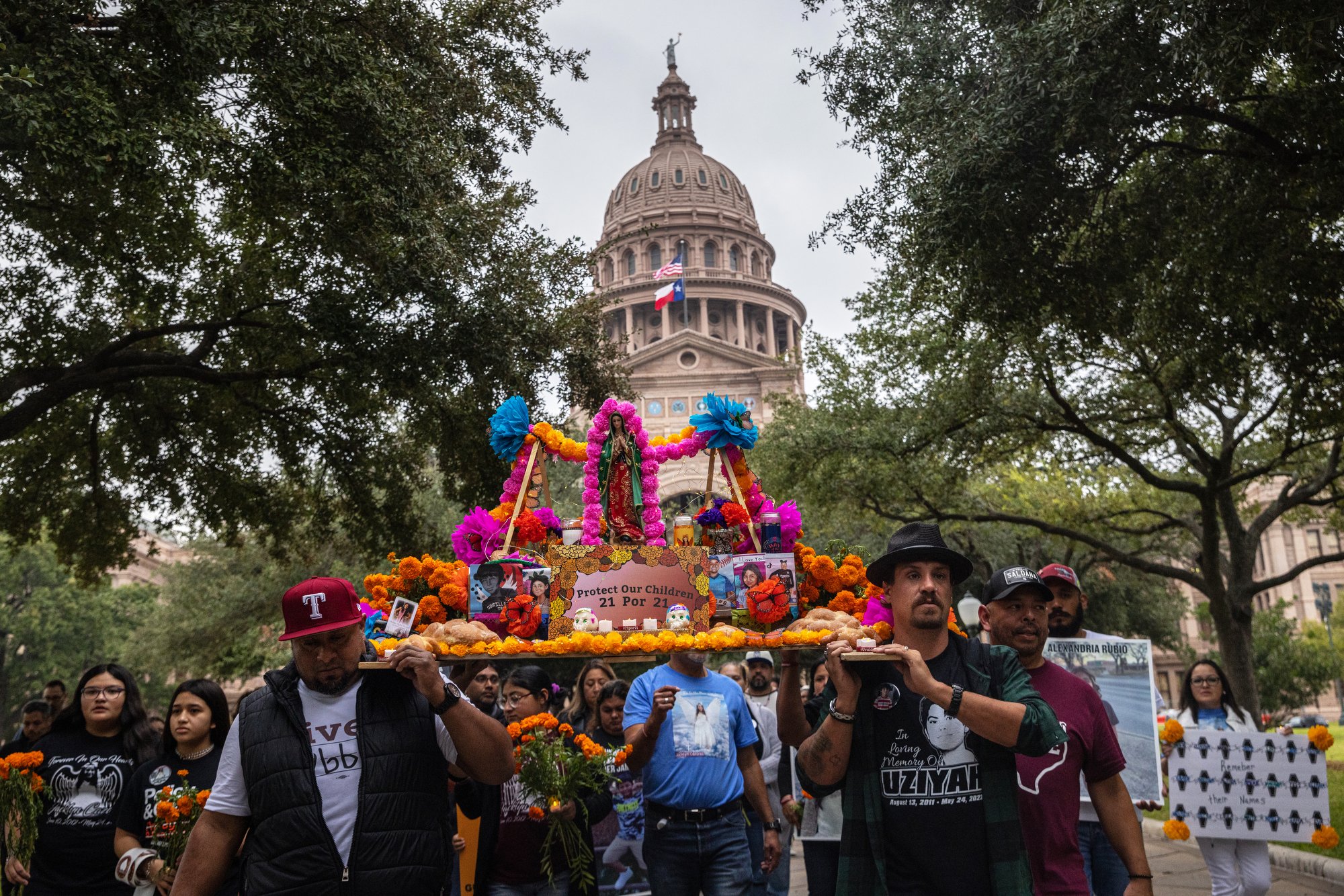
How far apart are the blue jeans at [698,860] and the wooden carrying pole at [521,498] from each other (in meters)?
1.75

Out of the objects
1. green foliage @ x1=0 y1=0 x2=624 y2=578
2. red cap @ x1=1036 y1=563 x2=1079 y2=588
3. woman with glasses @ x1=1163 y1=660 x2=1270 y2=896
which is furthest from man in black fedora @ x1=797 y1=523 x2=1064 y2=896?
green foliage @ x1=0 y1=0 x2=624 y2=578

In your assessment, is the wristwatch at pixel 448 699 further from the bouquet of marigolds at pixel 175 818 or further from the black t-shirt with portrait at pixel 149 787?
the black t-shirt with portrait at pixel 149 787

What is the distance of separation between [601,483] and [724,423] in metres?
0.85

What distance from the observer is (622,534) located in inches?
265

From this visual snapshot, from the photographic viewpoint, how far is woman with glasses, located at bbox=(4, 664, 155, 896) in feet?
19.5

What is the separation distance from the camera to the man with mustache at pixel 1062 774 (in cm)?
428

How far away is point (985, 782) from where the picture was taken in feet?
12.7

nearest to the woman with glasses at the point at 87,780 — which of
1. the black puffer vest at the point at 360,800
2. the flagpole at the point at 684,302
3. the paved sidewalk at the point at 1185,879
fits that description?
the black puffer vest at the point at 360,800

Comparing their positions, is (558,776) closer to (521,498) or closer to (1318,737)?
(521,498)

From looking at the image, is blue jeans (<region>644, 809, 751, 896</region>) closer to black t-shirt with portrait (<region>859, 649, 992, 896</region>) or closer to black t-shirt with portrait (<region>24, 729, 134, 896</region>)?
black t-shirt with portrait (<region>859, 649, 992, 896</region>)

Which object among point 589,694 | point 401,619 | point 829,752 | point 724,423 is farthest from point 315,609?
point 589,694

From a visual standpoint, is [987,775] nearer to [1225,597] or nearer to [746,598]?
[746,598]

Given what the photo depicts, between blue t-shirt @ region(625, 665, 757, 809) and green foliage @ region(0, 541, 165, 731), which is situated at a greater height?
green foliage @ region(0, 541, 165, 731)

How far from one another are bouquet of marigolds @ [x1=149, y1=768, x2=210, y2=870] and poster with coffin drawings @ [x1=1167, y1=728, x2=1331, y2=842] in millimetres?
5934
